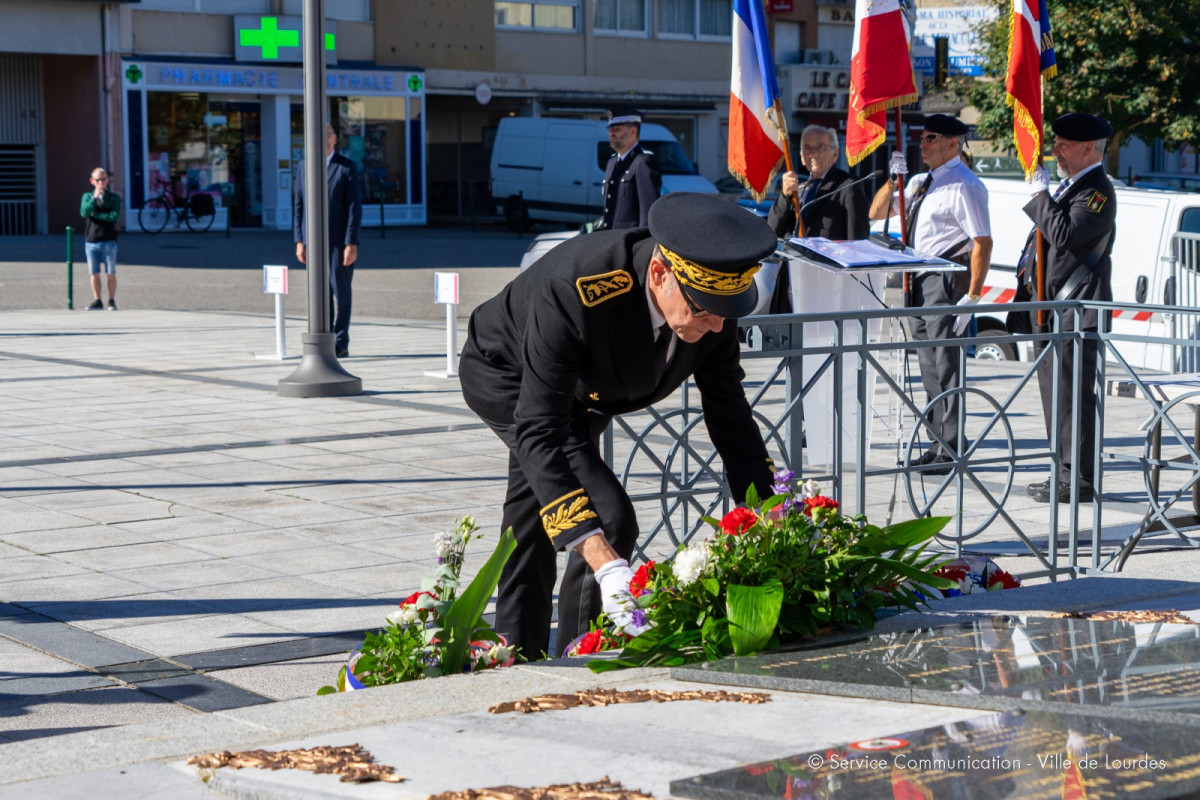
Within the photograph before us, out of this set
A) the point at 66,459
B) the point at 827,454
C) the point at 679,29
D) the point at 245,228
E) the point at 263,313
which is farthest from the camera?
the point at 679,29

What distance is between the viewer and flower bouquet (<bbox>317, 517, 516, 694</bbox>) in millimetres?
4148

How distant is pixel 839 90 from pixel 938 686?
46315 mm

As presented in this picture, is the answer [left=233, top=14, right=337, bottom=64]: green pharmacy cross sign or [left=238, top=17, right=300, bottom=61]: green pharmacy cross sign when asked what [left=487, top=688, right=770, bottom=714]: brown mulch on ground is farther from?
[left=238, top=17, right=300, bottom=61]: green pharmacy cross sign

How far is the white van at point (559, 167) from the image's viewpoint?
35.1 meters

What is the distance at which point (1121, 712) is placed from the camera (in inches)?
136

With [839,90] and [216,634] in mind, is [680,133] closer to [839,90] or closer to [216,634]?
[839,90]

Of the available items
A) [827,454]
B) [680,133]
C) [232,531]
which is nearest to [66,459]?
[232,531]

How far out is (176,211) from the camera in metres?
35.3

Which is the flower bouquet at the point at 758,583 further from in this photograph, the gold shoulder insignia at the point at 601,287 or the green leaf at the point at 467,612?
the gold shoulder insignia at the point at 601,287

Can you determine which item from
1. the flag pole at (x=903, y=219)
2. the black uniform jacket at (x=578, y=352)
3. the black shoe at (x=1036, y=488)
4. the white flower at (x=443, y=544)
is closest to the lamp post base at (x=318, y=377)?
the flag pole at (x=903, y=219)

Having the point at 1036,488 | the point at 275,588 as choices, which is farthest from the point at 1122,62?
the point at 275,588

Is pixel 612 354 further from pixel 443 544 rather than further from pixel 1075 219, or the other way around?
pixel 1075 219

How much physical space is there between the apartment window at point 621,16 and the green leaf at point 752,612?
41.3 metres

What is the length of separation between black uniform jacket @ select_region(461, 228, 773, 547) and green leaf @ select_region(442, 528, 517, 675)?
0.54ft
